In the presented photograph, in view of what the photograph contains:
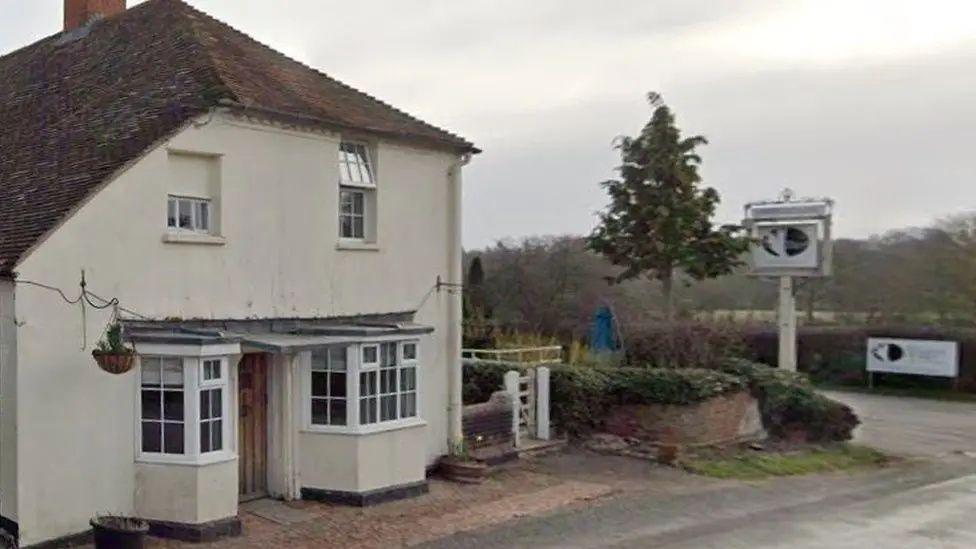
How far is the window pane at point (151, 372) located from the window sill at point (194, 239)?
5.46 feet

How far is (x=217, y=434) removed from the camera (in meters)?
13.0

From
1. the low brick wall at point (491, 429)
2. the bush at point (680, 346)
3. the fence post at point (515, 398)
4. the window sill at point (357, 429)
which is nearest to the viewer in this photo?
the window sill at point (357, 429)

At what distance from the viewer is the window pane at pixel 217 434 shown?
12914mm

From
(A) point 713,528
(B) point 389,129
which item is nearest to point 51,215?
(B) point 389,129

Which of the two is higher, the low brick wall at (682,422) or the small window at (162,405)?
the small window at (162,405)

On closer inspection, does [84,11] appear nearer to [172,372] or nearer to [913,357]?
[172,372]

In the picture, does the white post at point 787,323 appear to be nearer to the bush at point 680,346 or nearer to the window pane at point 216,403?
the bush at point 680,346

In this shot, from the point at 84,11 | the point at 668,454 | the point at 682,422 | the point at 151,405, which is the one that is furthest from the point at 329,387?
the point at 84,11

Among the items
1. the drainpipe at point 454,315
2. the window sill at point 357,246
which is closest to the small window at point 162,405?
the window sill at point 357,246

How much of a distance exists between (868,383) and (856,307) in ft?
13.5

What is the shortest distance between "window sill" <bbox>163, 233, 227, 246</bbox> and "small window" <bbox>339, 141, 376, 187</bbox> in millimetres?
2634

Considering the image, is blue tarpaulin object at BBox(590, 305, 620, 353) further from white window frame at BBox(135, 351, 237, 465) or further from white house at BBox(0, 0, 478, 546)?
white window frame at BBox(135, 351, 237, 465)

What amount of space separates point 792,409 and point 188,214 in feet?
48.1

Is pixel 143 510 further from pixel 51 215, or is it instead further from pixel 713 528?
pixel 713 528
